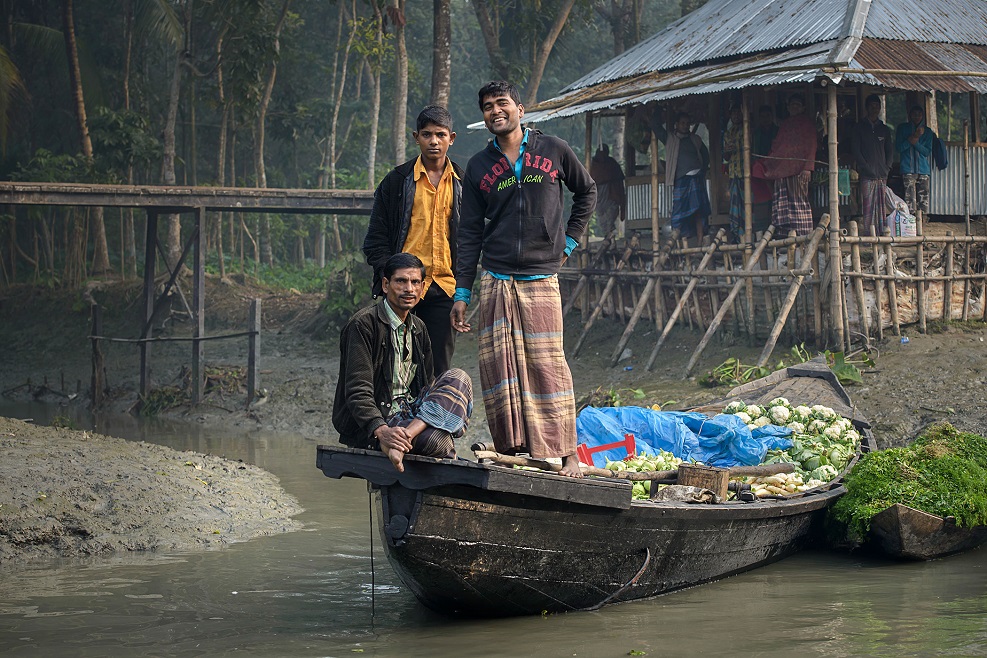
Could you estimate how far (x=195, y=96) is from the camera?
25.4 meters

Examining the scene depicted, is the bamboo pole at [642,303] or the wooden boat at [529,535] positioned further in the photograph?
the bamboo pole at [642,303]

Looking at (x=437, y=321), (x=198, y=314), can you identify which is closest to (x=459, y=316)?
(x=437, y=321)

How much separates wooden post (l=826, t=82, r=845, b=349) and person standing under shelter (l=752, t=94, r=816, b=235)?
0.60 metres

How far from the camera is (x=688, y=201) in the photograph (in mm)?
14984

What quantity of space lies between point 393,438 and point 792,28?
10.6 m

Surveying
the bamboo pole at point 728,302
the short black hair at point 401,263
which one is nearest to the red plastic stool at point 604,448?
the short black hair at point 401,263

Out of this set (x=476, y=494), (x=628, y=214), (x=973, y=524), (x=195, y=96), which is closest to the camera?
(x=476, y=494)

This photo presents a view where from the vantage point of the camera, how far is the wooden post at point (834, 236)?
1237cm

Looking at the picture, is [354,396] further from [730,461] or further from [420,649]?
[730,461]

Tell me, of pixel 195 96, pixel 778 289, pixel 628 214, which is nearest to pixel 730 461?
pixel 778 289

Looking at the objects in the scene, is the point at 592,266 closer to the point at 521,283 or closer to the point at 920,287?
the point at 920,287

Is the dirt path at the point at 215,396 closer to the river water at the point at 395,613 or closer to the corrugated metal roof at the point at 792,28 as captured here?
the river water at the point at 395,613

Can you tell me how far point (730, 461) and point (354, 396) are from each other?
3680 millimetres

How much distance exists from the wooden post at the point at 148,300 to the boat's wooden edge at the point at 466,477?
11.9 metres
